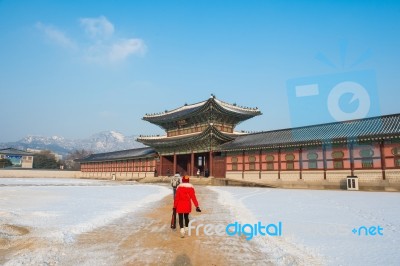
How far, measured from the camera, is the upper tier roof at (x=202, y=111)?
115 ft

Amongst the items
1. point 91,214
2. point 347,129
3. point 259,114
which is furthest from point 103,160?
point 91,214

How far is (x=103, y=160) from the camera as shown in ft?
179

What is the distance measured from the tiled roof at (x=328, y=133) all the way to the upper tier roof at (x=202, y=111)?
5740mm

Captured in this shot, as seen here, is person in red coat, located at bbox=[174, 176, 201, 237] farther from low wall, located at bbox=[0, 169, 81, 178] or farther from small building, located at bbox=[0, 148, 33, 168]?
small building, located at bbox=[0, 148, 33, 168]

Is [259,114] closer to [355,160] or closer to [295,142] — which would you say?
[295,142]

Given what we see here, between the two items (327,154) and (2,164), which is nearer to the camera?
(327,154)

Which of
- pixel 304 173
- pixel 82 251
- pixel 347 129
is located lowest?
pixel 82 251

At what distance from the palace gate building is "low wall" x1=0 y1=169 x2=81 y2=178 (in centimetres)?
2700

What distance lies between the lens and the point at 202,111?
118 feet

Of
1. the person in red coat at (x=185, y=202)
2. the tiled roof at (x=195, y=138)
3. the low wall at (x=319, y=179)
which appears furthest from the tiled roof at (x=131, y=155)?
the person in red coat at (x=185, y=202)

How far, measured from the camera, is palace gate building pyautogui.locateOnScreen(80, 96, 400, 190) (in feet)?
70.1

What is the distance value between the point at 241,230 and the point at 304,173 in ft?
63.7

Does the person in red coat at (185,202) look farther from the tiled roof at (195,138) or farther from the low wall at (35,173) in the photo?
the low wall at (35,173)

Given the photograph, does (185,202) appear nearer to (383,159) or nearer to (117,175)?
(383,159)
